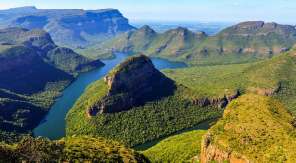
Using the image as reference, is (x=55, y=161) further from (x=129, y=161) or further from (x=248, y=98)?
(x=248, y=98)

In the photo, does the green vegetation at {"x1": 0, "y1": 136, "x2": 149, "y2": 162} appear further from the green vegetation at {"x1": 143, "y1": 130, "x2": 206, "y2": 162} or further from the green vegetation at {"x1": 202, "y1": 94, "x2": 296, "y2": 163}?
the green vegetation at {"x1": 143, "y1": 130, "x2": 206, "y2": 162}

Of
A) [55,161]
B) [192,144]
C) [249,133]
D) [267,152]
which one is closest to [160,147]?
[192,144]

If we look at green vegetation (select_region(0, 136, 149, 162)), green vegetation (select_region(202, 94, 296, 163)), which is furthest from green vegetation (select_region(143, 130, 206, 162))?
green vegetation (select_region(0, 136, 149, 162))

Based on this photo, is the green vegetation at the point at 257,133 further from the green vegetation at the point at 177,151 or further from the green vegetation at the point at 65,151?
the green vegetation at the point at 65,151

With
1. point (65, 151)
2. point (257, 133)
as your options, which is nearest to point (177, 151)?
point (257, 133)

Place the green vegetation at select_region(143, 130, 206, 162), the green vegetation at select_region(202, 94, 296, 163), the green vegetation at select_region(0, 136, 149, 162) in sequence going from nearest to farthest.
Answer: the green vegetation at select_region(0, 136, 149, 162)
the green vegetation at select_region(202, 94, 296, 163)
the green vegetation at select_region(143, 130, 206, 162)
